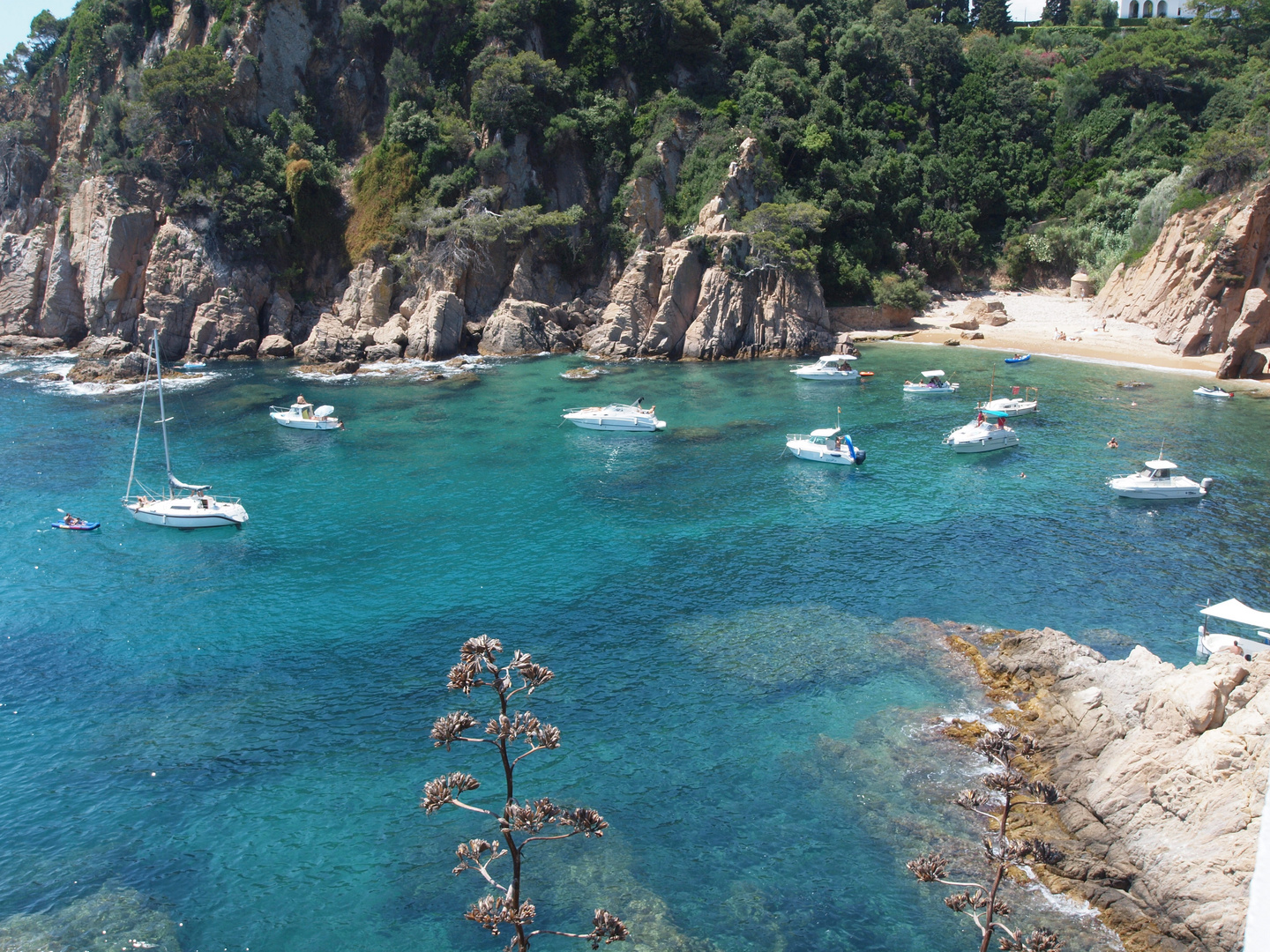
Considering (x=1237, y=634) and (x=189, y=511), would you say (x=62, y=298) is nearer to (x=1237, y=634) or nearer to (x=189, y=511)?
(x=189, y=511)

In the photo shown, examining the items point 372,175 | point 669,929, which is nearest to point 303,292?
point 372,175

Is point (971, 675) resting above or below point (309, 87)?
below

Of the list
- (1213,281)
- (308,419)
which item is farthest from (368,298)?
(1213,281)

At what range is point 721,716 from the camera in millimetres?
24047

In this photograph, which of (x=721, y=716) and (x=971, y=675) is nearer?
(x=721, y=716)

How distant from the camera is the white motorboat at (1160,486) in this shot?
3941 cm

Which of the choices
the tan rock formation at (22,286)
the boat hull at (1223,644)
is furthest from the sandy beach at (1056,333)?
the tan rock formation at (22,286)

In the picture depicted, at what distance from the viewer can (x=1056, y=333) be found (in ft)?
238

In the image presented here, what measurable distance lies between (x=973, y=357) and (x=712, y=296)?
21.4 meters

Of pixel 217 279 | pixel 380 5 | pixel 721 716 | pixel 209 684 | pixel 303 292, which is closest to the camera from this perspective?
pixel 721 716

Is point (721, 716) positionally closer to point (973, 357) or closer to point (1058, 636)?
point (1058, 636)

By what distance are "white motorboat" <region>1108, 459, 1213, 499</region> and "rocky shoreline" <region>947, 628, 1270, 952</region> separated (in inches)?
712

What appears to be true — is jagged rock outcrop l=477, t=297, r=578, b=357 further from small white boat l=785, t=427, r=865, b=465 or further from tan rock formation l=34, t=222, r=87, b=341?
tan rock formation l=34, t=222, r=87, b=341

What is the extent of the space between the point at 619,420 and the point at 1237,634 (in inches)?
1286
